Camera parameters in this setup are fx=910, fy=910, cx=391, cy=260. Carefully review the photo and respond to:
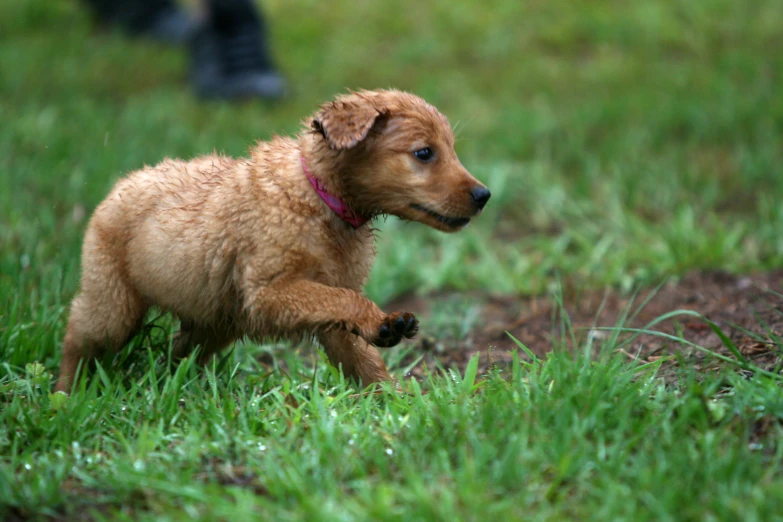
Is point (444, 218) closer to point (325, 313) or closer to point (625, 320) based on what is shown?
point (325, 313)

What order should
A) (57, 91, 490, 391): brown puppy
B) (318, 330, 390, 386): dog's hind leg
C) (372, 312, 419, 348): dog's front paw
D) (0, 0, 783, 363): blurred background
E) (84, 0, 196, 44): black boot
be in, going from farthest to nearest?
1. (84, 0, 196, 44): black boot
2. (0, 0, 783, 363): blurred background
3. (318, 330, 390, 386): dog's hind leg
4. (57, 91, 490, 391): brown puppy
5. (372, 312, 419, 348): dog's front paw

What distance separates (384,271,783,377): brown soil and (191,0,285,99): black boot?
13.1 feet

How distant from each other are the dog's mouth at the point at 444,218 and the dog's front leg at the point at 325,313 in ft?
1.39

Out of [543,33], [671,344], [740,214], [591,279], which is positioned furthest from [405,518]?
[543,33]

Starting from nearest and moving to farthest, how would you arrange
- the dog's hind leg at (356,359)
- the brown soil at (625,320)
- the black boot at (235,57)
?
the dog's hind leg at (356,359), the brown soil at (625,320), the black boot at (235,57)

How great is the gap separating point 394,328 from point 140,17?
27.2 feet

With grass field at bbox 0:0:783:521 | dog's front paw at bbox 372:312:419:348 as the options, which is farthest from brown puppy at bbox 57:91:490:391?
grass field at bbox 0:0:783:521

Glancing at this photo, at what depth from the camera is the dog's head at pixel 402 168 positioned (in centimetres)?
348

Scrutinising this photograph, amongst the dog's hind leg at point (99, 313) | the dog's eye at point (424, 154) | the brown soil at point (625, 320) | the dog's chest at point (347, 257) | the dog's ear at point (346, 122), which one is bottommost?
the brown soil at point (625, 320)

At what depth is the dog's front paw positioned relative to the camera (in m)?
3.28

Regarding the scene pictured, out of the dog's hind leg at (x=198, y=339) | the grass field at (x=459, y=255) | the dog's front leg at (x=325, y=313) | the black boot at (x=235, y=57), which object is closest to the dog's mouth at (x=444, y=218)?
the dog's front leg at (x=325, y=313)

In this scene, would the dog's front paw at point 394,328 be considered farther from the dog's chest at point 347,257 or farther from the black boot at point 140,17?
the black boot at point 140,17

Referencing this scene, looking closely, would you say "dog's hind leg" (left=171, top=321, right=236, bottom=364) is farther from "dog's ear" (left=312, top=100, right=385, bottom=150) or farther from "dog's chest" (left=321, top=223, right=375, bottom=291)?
"dog's ear" (left=312, top=100, right=385, bottom=150)

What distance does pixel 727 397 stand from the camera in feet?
10.5
